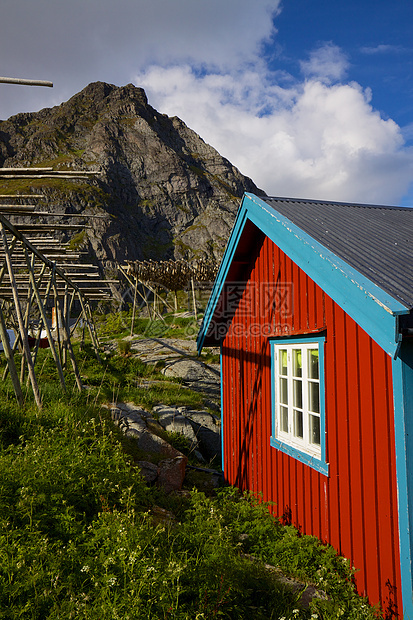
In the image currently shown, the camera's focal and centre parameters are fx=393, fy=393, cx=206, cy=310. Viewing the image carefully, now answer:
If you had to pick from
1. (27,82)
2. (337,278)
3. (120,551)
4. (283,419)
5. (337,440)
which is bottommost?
(120,551)

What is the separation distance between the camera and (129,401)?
10.1 meters

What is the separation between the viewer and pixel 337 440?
4055 mm

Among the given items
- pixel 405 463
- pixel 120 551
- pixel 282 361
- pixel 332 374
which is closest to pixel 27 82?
pixel 282 361

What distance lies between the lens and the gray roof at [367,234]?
3371mm

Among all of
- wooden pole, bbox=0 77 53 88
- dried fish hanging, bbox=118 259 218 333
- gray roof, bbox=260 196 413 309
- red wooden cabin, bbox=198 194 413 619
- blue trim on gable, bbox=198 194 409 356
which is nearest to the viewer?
blue trim on gable, bbox=198 194 409 356

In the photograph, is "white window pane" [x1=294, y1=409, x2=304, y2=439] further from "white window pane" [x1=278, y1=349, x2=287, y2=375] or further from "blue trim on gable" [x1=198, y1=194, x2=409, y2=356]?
"blue trim on gable" [x1=198, y1=194, x2=409, y2=356]

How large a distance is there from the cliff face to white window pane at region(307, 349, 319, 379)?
8188cm

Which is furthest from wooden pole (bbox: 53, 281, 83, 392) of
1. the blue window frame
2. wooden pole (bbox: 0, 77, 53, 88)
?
the blue window frame

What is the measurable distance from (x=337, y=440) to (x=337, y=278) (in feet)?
5.63

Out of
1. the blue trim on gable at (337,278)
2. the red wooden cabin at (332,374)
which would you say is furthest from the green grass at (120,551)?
the blue trim on gable at (337,278)

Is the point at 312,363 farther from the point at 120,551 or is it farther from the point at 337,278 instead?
the point at 120,551

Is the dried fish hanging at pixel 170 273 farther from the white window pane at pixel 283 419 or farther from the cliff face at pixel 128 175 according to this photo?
the cliff face at pixel 128 175

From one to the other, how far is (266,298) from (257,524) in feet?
9.88

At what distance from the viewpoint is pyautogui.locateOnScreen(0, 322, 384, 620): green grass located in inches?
104
